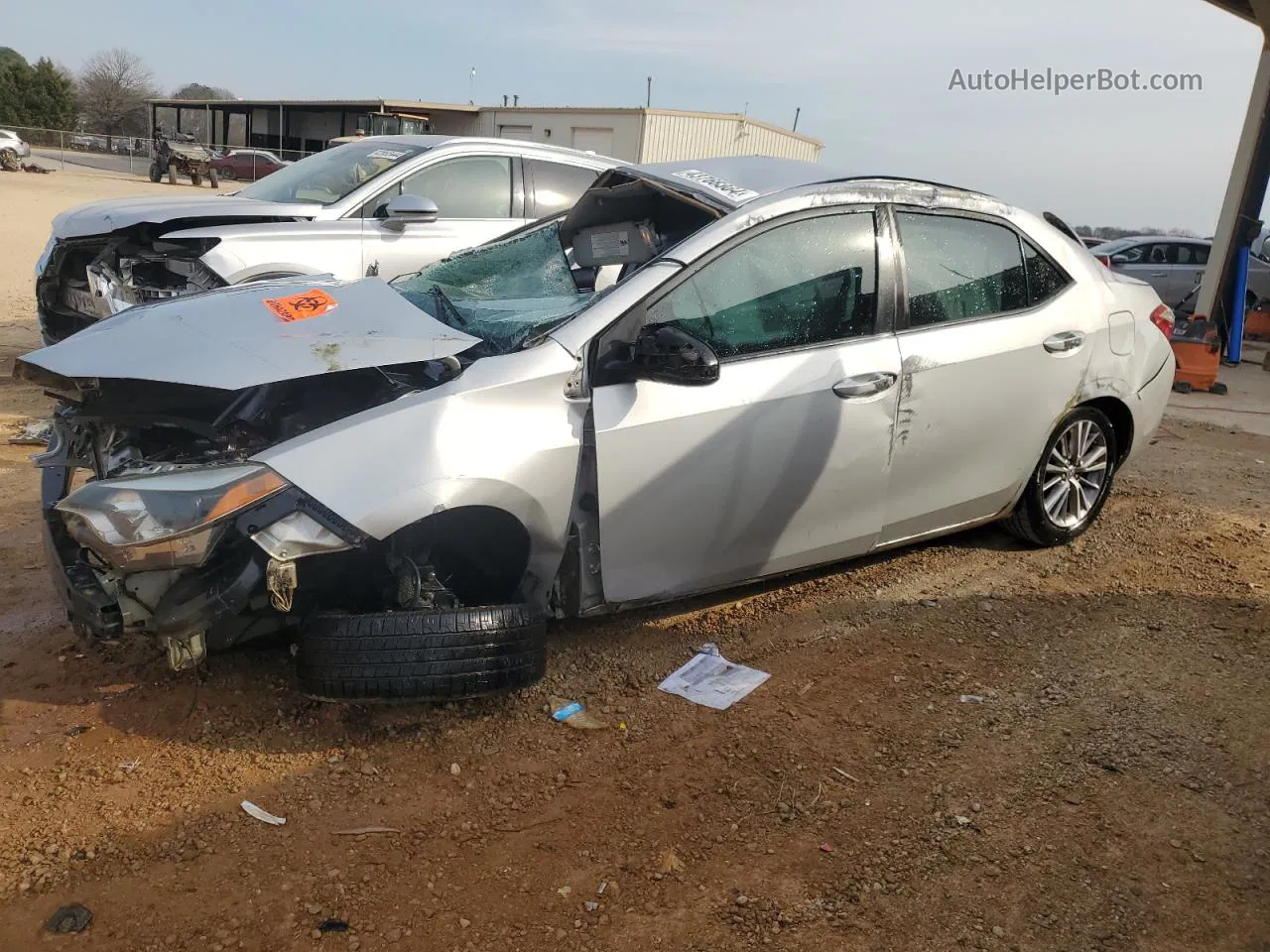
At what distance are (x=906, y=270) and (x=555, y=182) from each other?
388 centimetres

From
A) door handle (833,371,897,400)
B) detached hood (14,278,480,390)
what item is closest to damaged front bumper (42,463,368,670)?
detached hood (14,278,480,390)

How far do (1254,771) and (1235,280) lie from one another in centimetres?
1123

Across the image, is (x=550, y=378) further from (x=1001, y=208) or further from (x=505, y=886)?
(x=1001, y=208)

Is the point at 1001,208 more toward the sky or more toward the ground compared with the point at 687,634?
more toward the sky

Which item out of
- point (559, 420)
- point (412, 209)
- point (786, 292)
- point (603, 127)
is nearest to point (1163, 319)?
point (786, 292)

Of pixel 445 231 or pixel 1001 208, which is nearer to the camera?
pixel 1001 208

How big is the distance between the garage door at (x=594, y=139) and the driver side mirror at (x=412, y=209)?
24091 millimetres

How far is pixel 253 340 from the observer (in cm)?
316

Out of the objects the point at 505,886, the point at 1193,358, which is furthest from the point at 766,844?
the point at 1193,358

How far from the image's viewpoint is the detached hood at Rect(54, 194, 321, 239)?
20.2 feet

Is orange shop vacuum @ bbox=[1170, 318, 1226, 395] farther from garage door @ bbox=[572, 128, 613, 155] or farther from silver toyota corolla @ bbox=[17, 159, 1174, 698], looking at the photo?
garage door @ bbox=[572, 128, 613, 155]

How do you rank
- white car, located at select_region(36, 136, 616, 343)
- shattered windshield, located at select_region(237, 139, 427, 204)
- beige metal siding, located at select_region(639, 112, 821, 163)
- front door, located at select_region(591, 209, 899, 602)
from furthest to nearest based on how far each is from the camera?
beige metal siding, located at select_region(639, 112, 821, 163) < shattered windshield, located at select_region(237, 139, 427, 204) < white car, located at select_region(36, 136, 616, 343) < front door, located at select_region(591, 209, 899, 602)

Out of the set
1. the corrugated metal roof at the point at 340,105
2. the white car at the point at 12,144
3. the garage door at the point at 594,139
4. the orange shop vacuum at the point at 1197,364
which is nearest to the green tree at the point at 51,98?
the corrugated metal roof at the point at 340,105

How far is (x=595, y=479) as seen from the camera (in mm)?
3295
